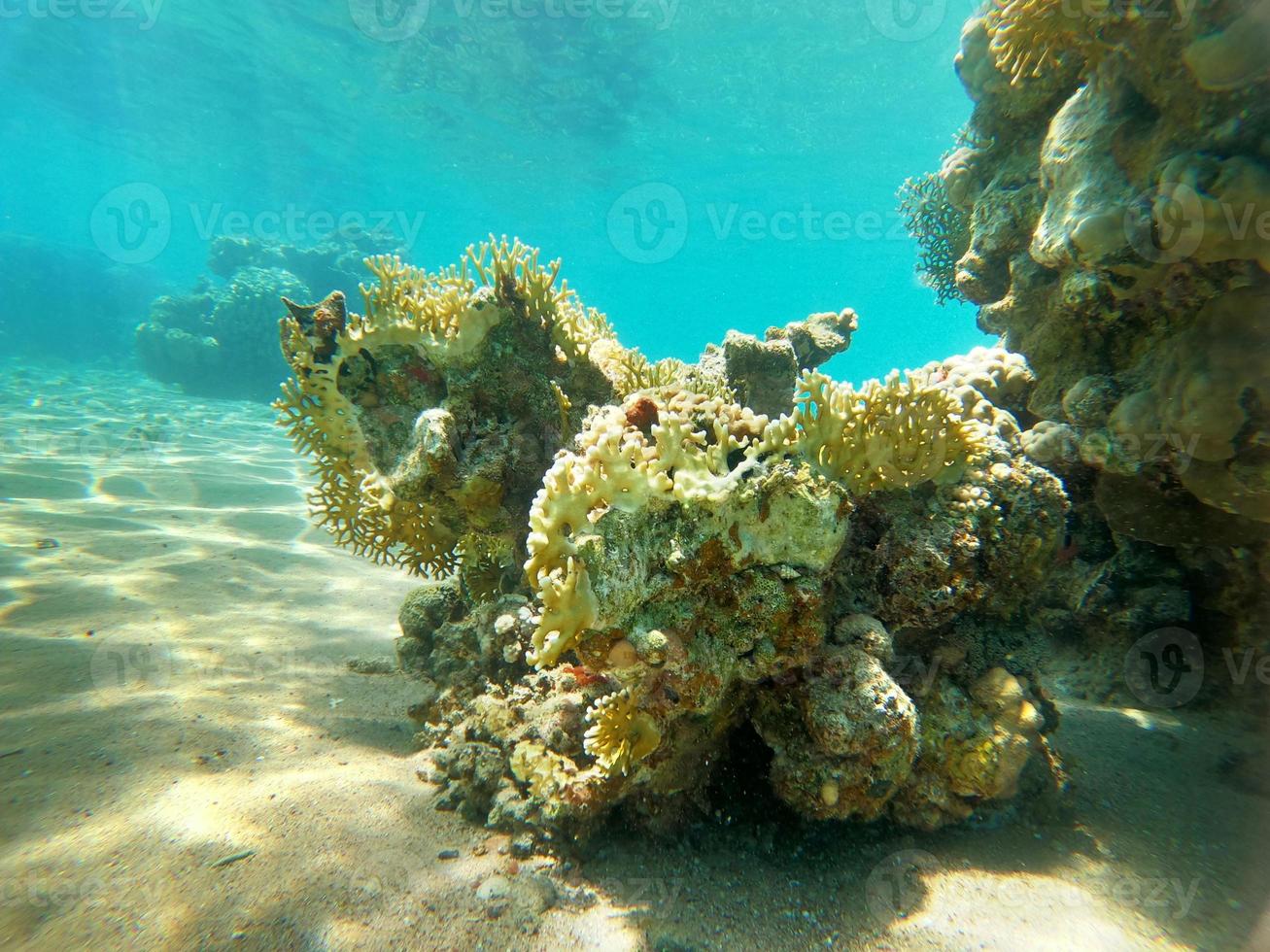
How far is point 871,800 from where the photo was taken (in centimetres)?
275

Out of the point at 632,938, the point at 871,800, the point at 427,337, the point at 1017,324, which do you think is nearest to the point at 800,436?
the point at 871,800

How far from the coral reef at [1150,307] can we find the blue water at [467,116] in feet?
93.5

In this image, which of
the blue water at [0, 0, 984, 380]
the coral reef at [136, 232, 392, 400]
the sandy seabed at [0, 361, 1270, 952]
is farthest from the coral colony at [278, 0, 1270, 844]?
the blue water at [0, 0, 984, 380]

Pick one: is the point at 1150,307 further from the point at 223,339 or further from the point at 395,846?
the point at 223,339

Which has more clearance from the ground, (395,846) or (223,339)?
(223,339)

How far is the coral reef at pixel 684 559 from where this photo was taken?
2.67 meters

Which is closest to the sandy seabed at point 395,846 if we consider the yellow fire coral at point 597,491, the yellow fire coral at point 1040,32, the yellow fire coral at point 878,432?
the yellow fire coral at point 597,491

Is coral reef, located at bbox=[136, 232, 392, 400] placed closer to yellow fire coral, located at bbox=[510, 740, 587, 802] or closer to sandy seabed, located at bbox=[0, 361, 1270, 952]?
sandy seabed, located at bbox=[0, 361, 1270, 952]

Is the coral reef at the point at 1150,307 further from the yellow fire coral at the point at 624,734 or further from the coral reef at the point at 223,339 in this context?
the coral reef at the point at 223,339

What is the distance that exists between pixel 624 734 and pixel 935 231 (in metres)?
7.66

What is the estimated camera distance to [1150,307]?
3.32 metres

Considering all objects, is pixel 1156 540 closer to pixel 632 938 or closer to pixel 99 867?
pixel 632 938

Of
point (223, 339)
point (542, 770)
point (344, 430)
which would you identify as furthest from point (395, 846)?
point (223, 339)

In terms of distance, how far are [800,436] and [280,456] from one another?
12779 mm
